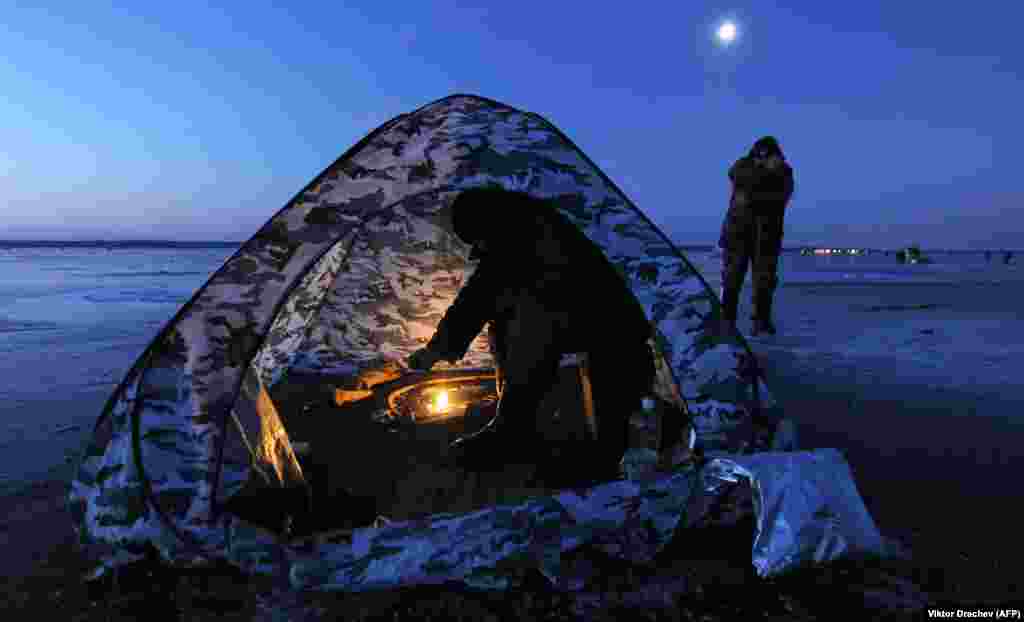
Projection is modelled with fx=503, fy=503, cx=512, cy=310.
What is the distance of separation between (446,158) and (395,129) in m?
0.24

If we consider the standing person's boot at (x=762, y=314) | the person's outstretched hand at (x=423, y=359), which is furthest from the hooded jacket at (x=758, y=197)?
the person's outstretched hand at (x=423, y=359)

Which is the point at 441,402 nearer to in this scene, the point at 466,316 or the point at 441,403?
the point at 441,403

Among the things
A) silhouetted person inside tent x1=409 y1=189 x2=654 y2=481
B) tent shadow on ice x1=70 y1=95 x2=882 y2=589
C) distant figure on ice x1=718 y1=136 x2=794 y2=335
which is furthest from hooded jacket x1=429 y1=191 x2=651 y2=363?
distant figure on ice x1=718 y1=136 x2=794 y2=335

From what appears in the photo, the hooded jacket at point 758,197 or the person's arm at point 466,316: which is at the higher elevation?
the hooded jacket at point 758,197

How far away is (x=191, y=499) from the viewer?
1.60m

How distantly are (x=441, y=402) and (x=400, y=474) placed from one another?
1.03 m

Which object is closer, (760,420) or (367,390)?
(760,420)

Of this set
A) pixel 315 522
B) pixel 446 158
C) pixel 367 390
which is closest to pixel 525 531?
pixel 315 522

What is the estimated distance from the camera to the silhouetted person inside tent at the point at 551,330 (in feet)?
7.67

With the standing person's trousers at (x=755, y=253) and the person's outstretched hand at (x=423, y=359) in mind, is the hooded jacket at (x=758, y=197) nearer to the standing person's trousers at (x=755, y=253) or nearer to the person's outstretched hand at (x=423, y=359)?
the standing person's trousers at (x=755, y=253)

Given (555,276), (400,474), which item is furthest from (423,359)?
(555,276)

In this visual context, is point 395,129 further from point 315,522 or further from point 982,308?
point 982,308

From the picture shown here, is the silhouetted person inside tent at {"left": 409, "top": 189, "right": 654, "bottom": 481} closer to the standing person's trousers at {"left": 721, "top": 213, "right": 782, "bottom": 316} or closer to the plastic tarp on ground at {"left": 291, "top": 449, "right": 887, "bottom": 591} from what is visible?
the plastic tarp on ground at {"left": 291, "top": 449, "right": 887, "bottom": 591}

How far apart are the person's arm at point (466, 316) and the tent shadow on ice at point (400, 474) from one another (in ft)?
2.35
